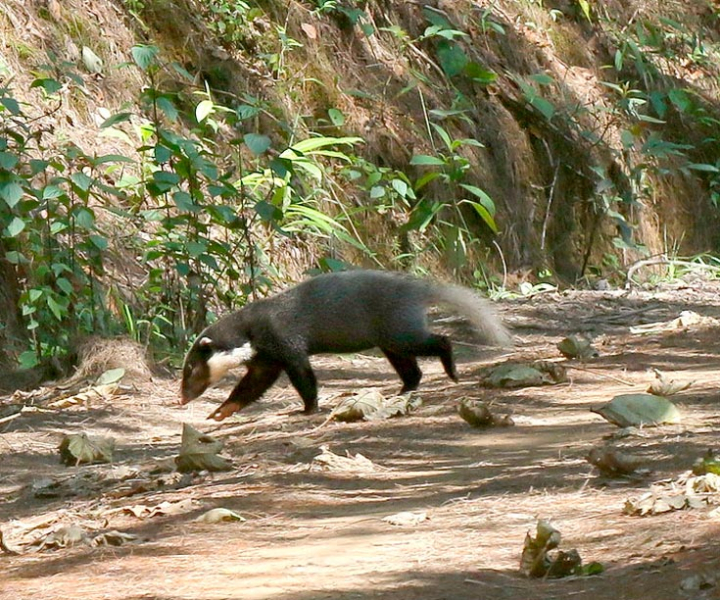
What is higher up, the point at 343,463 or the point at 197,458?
the point at 197,458

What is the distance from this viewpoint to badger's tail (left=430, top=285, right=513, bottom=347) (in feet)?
25.5

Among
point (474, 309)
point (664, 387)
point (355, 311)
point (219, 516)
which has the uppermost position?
point (355, 311)

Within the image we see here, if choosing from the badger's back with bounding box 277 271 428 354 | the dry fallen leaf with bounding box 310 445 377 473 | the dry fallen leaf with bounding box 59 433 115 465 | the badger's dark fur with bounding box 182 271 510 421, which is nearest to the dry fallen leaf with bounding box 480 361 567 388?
the badger's dark fur with bounding box 182 271 510 421

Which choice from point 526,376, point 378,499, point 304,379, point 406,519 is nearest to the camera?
point 406,519

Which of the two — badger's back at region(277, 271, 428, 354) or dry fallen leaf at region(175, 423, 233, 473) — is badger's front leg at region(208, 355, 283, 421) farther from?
dry fallen leaf at region(175, 423, 233, 473)

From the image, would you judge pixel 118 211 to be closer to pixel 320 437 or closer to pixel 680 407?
pixel 320 437

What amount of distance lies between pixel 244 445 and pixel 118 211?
117 inches

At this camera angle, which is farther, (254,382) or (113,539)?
(254,382)

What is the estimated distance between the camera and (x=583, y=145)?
12.7 m

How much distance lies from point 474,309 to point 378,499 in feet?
12.0

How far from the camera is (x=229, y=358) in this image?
24.6 ft

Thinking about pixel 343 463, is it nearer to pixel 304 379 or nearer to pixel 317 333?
pixel 304 379

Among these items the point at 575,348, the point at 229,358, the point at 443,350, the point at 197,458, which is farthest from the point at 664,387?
the point at 229,358

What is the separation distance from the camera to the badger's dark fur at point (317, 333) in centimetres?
742
